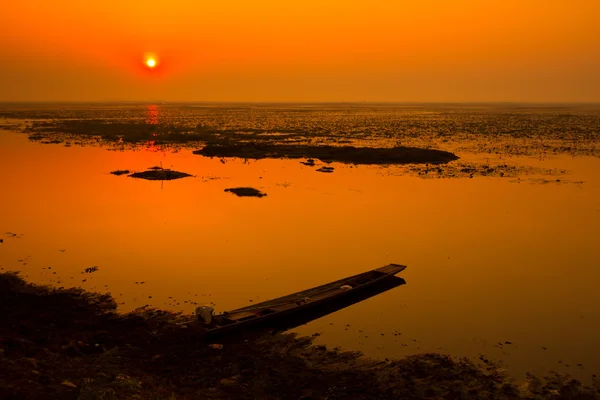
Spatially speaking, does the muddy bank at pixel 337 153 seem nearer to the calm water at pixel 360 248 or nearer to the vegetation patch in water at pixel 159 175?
the calm water at pixel 360 248

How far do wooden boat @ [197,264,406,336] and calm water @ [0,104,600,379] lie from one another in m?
0.57

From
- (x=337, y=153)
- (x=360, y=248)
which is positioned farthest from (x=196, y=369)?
(x=337, y=153)

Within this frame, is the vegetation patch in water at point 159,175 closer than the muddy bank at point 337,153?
Yes

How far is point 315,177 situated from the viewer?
3447cm

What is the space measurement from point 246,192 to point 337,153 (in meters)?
18.8

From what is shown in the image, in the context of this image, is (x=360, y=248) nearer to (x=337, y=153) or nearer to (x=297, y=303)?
(x=297, y=303)

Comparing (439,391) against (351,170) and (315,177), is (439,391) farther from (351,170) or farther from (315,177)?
(351,170)

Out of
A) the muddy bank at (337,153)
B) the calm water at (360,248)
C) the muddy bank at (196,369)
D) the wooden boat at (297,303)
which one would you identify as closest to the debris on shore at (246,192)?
the calm water at (360,248)

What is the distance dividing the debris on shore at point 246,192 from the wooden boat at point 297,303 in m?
13.9

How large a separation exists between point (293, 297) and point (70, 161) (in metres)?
35.1

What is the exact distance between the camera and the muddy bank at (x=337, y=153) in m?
42.6

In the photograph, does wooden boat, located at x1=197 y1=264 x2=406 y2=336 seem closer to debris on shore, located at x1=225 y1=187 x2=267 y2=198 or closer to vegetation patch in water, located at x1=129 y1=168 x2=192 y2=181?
debris on shore, located at x1=225 y1=187 x2=267 y2=198

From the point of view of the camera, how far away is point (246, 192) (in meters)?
28.7

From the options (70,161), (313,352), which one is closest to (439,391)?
(313,352)
